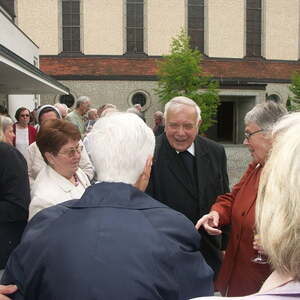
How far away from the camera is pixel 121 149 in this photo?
76.2 inches

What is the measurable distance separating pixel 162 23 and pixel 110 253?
31673mm

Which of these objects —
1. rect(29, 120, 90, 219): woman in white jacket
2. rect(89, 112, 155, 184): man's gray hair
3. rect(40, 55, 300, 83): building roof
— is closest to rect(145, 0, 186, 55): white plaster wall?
rect(40, 55, 300, 83): building roof

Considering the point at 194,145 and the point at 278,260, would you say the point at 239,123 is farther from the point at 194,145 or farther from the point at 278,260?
the point at 278,260

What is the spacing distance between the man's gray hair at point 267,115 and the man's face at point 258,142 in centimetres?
4

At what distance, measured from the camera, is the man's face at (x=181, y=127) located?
12.9 feet

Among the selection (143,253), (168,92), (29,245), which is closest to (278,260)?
(143,253)

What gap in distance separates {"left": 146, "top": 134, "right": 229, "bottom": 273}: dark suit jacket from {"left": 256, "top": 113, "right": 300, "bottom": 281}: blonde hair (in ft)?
8.24

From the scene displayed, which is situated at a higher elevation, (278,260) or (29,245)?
(278,260)

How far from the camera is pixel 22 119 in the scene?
29.1 feet

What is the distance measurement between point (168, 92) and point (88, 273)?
84.4 ft

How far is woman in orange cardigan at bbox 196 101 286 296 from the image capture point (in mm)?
2996

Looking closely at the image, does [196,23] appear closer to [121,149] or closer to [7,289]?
[121,149]

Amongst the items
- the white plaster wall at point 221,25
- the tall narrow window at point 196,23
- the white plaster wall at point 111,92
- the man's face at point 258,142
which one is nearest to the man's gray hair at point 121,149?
the man's face at point 258,142

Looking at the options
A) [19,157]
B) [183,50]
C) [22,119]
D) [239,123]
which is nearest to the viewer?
[19,157]
